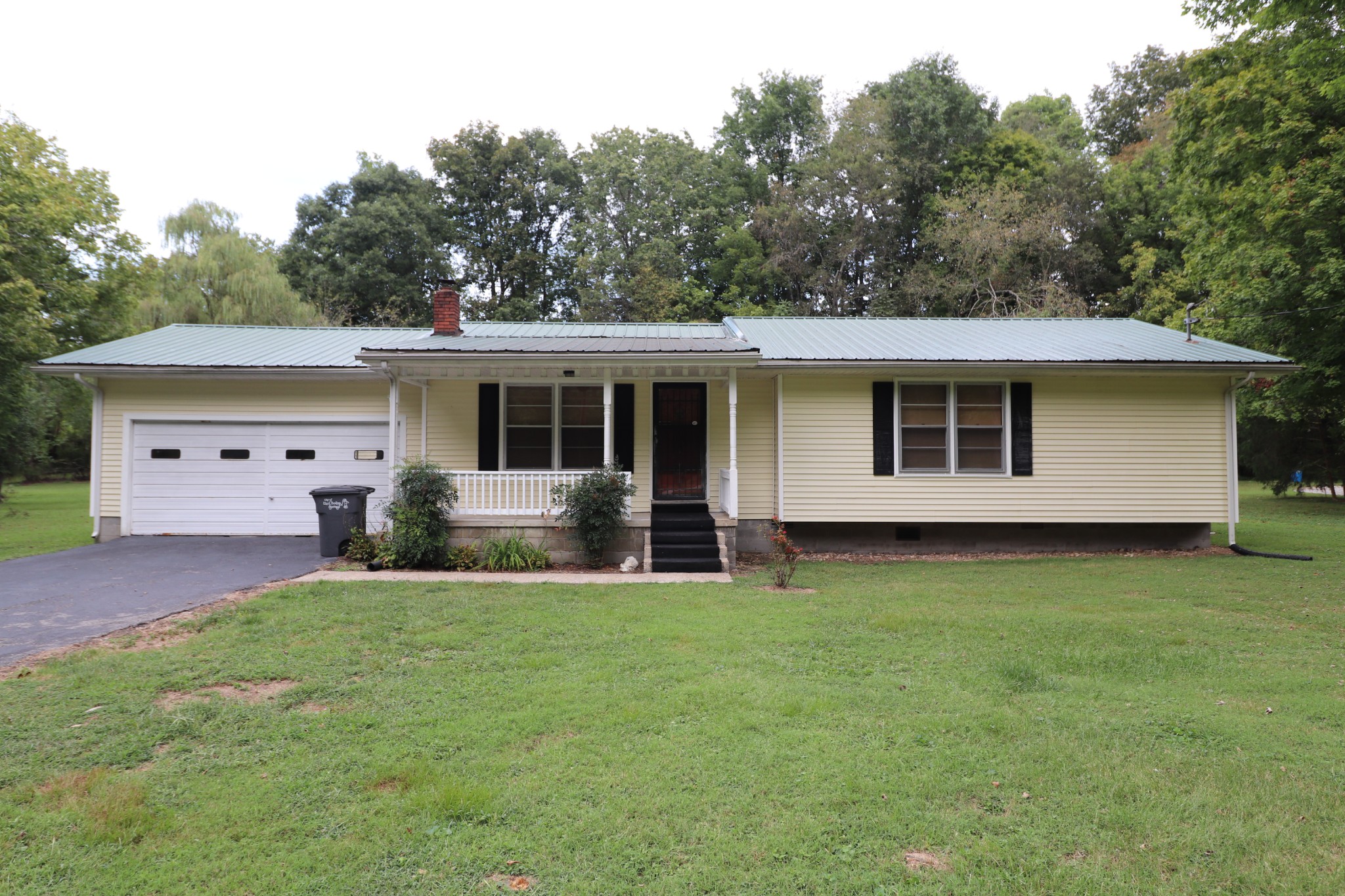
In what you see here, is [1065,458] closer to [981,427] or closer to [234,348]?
[981,427]

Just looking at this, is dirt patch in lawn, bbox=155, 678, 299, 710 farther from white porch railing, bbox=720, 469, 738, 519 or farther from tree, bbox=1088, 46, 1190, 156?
tree, bbox=1088, 46, 1190, 156

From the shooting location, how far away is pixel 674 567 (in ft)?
30.6

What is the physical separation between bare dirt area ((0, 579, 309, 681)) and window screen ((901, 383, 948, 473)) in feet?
30.6

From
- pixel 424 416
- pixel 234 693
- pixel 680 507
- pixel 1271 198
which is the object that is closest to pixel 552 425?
pixel 424 416

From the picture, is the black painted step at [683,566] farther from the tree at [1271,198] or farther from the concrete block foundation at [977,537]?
the tree at [1271,198]

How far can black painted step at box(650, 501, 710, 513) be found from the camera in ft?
35.4

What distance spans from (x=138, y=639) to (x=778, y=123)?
3185 cm

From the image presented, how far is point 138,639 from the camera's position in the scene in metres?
5.79

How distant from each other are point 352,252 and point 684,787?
1204 inches

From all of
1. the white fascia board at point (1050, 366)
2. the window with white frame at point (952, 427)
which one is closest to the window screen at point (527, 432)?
the white fascia board at point (1050, 366)

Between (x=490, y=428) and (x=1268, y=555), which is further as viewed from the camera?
(x=490, y=428)

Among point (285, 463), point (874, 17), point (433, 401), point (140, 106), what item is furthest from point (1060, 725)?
point (140, 106)

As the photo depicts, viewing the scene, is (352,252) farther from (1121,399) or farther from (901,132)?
(1121,399)

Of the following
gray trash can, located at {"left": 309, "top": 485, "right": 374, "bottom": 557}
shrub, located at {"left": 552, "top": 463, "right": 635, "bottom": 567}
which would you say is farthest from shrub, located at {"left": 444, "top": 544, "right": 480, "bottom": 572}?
gray trash can, located at {"left": 309, "top": 485, "right": 374, "bottom": 557}
